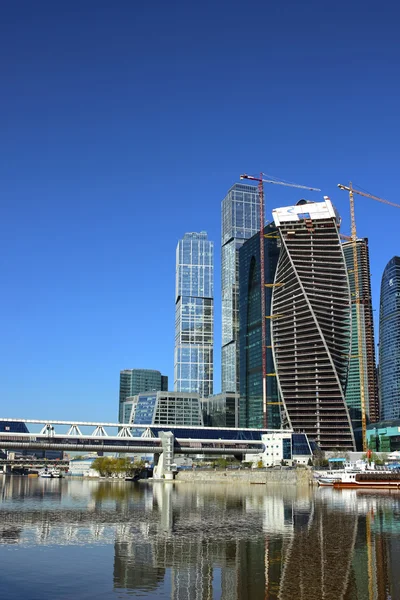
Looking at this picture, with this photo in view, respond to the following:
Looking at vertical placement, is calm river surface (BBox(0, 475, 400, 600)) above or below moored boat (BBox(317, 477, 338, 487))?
above

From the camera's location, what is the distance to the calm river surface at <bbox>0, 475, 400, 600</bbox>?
142ft

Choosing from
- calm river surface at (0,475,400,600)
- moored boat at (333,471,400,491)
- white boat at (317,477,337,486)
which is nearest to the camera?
calm river surface at (0,475,400,600)

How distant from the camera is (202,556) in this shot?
5547 cm

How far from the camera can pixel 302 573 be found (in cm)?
4772

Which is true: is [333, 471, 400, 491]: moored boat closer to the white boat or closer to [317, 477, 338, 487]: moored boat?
the white boat

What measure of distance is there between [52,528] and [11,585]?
111 ft

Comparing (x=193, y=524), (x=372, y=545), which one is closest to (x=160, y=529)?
(x=193, y=524)

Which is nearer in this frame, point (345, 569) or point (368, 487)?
point (345, 569)

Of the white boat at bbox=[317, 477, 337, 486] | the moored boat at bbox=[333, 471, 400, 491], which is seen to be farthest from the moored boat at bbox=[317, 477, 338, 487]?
the moored boat at bbox=[333, 471, 400, 491]

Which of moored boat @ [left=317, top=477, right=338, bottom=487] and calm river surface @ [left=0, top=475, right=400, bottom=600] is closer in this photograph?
calm river surface @ [left=0, top=475, right=400, bottom=600]

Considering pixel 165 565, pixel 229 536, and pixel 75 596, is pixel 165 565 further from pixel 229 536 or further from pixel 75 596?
pixel 229 536

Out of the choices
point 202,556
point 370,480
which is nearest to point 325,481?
point 370,480

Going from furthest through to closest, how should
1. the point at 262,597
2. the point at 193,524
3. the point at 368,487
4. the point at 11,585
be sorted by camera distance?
1. the point at 368,487
2. the point at 193,524
3. the point at 11,585
4. the point at 262,597

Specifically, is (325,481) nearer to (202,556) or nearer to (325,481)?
(325,481)
